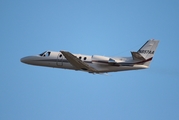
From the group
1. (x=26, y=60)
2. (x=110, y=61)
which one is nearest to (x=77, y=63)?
(x=110, y=61)

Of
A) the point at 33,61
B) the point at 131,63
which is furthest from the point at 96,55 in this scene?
the point at 33,61

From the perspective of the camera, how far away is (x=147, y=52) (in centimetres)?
4253

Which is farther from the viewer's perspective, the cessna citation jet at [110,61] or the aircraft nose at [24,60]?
the aircraft nose at [24,60]

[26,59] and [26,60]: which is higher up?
[26,59]

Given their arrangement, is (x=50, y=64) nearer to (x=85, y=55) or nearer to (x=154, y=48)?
(x=85, y=55)

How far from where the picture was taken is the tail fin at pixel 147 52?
136 feet

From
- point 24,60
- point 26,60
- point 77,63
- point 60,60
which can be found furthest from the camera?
point 24,60

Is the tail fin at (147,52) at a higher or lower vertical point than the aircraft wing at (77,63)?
higher

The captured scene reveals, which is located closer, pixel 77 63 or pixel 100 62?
pixel 100 62

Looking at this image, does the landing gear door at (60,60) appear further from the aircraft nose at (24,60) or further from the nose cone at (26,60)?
the aircraft nose at (24,60)

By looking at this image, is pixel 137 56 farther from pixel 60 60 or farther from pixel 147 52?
pixel 60 60

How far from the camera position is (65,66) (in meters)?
44.6

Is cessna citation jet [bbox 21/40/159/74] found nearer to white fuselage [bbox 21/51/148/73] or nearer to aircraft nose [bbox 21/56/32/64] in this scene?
white fuselage [bbox 21/51/148/73]

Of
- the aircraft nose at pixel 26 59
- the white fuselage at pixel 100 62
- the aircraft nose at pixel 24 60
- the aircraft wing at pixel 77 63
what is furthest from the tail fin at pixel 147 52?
the aircraft nose at pixel 24 60
